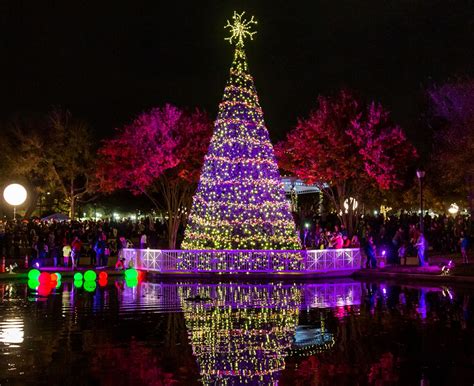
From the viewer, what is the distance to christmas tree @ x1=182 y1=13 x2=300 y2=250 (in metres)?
27.7

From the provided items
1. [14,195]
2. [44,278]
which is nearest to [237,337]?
[44,278]

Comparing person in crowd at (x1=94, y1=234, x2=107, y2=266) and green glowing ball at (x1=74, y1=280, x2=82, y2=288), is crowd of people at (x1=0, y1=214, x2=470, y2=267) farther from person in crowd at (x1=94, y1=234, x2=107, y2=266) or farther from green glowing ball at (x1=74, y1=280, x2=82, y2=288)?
green glowing ball at (x1=74, y1=280, x2=82, y2=288)

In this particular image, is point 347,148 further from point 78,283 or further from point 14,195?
point 14,195

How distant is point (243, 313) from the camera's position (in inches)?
641

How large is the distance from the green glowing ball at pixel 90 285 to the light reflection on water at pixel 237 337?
1.45m

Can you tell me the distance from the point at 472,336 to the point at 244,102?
17.5 meters

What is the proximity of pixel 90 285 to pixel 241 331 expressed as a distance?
11.8 meters

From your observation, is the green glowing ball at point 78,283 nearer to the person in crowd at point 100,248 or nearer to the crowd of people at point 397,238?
the person in crowd at point 100,248

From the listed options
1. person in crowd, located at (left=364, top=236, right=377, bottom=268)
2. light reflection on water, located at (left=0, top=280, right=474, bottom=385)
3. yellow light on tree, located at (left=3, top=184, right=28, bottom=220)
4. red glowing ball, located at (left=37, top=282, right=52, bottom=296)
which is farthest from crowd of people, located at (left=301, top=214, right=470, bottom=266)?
yellow light on tree, located at (left=3, top=184, right=28, bottom=220)

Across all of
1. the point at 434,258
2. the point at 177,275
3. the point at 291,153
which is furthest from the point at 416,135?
the point at 177,275

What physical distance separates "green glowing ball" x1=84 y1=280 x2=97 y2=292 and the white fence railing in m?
2.88

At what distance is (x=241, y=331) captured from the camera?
44.9ft

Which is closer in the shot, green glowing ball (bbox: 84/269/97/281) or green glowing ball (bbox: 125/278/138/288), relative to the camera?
green glowing ball (bbox: 125/278/138/288)

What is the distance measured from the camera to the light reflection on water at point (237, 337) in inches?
391
